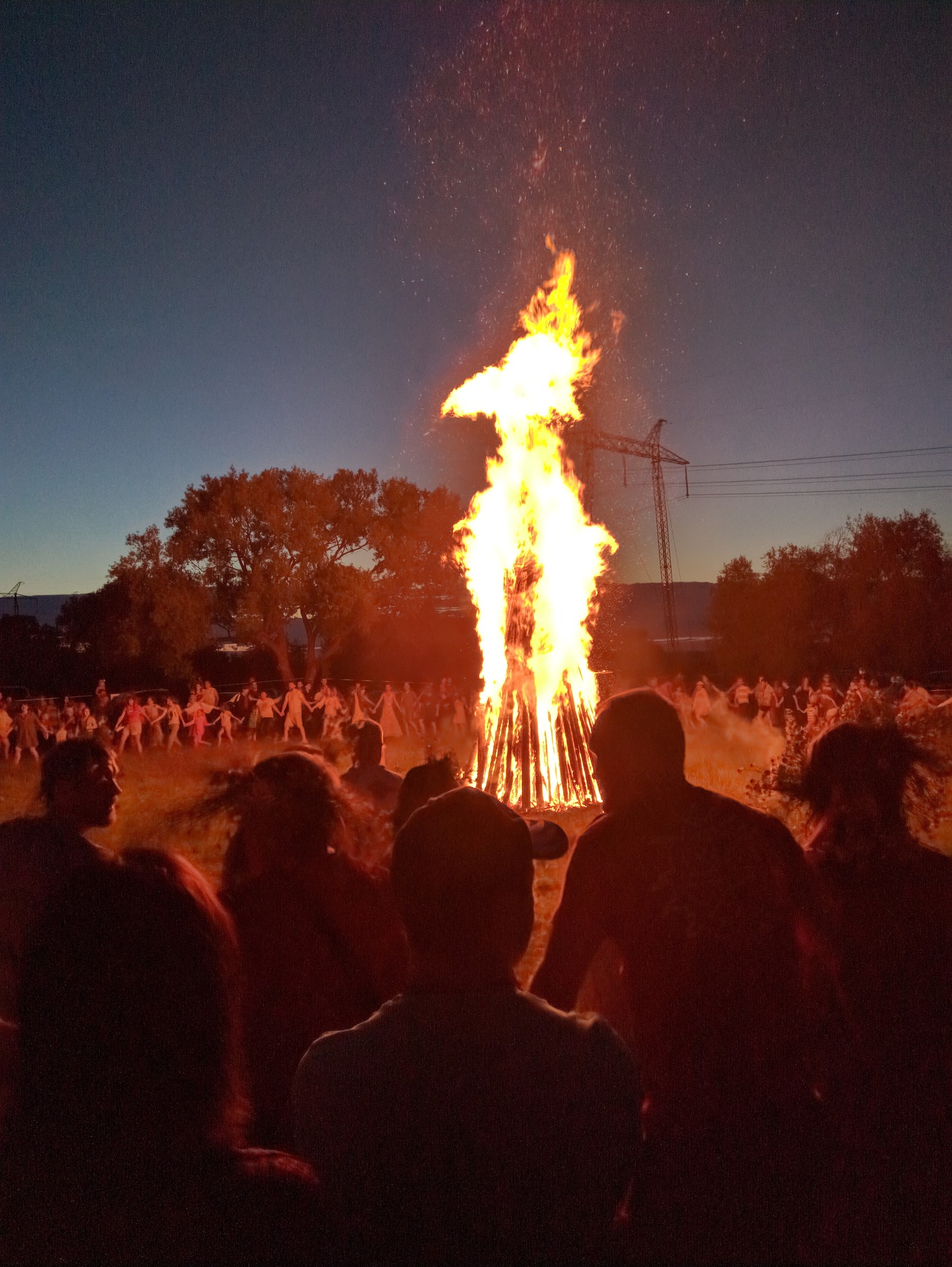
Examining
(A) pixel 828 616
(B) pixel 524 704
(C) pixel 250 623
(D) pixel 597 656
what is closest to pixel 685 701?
(D) pixel 597 656

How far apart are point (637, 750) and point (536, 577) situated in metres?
9.95

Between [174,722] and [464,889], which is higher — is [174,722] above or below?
below

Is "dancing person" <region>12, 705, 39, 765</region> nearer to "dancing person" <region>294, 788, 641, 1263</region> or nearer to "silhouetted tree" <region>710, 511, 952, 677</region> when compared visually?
"dancing person" <region>294, 788, 641, 1263</region>

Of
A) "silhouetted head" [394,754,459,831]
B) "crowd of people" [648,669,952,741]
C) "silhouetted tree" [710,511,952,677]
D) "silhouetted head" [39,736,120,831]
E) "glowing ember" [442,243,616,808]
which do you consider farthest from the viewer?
"silhouetted tree" [710,511,952,677]

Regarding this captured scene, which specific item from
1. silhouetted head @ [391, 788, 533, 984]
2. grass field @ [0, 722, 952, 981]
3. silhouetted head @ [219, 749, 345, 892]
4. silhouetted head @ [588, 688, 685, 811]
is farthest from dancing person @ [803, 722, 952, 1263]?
silhouetted head @ [219, 749, 345, 892]

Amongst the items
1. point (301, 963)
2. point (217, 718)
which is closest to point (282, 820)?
point (301, 963)

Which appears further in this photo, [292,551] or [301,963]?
[292,551]

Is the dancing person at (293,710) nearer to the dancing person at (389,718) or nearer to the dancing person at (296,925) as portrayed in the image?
the dancing person at (389,718)

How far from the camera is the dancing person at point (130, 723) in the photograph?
2114 centimetres

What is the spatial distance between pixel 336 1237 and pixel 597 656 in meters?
34.4

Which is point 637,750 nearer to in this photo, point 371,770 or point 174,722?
point 371,770

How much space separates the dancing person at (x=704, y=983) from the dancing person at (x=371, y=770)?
10.3ft

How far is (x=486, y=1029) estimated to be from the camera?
157 cm

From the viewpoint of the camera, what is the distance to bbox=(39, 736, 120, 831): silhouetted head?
11.5ft
